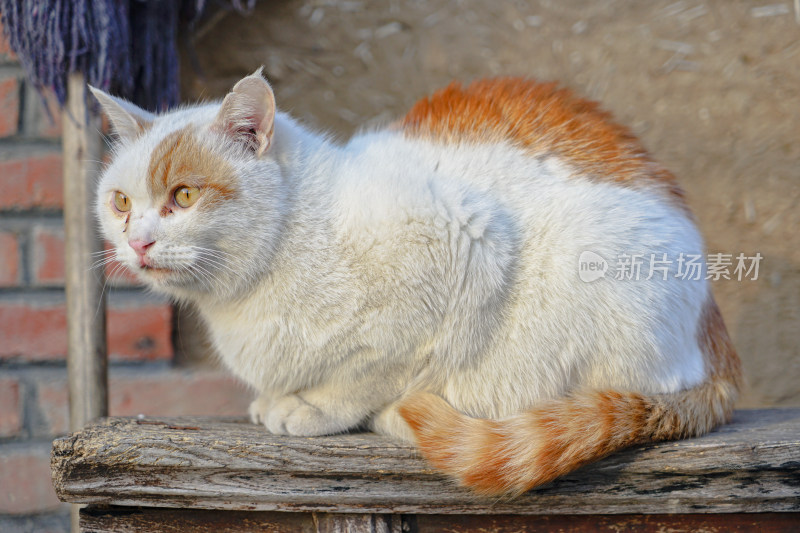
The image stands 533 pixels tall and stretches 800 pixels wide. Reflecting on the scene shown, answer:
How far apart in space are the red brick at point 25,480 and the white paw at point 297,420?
81 centimetres

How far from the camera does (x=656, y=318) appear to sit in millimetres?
928

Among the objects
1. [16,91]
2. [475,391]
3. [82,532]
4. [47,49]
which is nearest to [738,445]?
[475,391]

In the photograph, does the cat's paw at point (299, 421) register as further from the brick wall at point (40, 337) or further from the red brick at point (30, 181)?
the red brick at point (30, 181)

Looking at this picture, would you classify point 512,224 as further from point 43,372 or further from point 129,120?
point 43,372

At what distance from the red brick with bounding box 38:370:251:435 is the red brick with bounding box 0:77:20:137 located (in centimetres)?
54

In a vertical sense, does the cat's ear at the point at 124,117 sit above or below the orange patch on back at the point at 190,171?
above

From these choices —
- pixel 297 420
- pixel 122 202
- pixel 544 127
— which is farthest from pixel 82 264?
pixel 544 127

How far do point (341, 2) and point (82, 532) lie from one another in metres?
1.20

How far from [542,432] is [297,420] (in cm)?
32

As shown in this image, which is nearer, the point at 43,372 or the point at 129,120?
the point at 129,120

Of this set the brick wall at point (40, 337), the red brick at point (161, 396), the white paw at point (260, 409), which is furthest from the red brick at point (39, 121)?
the white paw at point (260, 409)

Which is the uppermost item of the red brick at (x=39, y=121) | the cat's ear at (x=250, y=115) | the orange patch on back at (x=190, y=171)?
the red brick at (x=39, y=121)

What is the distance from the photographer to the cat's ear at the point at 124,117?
3.16 ft

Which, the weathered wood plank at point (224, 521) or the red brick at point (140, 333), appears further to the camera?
the red brick at point (140, 333)
